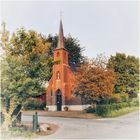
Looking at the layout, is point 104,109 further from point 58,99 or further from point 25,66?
point 25,66

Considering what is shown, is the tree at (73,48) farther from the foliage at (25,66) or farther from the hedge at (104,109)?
the foliage at (25,66)

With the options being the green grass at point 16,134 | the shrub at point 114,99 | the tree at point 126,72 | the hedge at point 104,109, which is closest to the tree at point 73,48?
the tree at point 126,72

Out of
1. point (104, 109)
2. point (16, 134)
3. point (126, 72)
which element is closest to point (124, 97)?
point (126, 72)

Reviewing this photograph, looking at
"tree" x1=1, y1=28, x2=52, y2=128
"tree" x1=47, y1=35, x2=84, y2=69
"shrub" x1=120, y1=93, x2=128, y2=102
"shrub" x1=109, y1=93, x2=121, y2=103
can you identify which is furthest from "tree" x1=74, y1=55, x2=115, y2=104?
"tree" x1=47, y1=35, x2=84, y2=69

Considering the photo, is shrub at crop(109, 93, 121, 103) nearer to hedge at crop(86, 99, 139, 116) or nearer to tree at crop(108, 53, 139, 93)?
hedge at crop(86, 99, 139, 116)

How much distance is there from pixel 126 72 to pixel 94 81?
609 inches

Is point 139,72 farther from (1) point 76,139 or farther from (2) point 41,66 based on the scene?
(1) point 76,139

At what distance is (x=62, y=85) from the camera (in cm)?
4166

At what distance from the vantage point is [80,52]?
53031mm

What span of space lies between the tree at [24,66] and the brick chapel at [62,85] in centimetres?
2073

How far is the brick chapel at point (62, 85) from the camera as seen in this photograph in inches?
1624

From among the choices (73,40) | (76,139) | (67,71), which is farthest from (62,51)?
(76,139)

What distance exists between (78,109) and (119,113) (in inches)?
338

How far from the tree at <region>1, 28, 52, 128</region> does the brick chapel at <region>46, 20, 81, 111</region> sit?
68.0 feet
